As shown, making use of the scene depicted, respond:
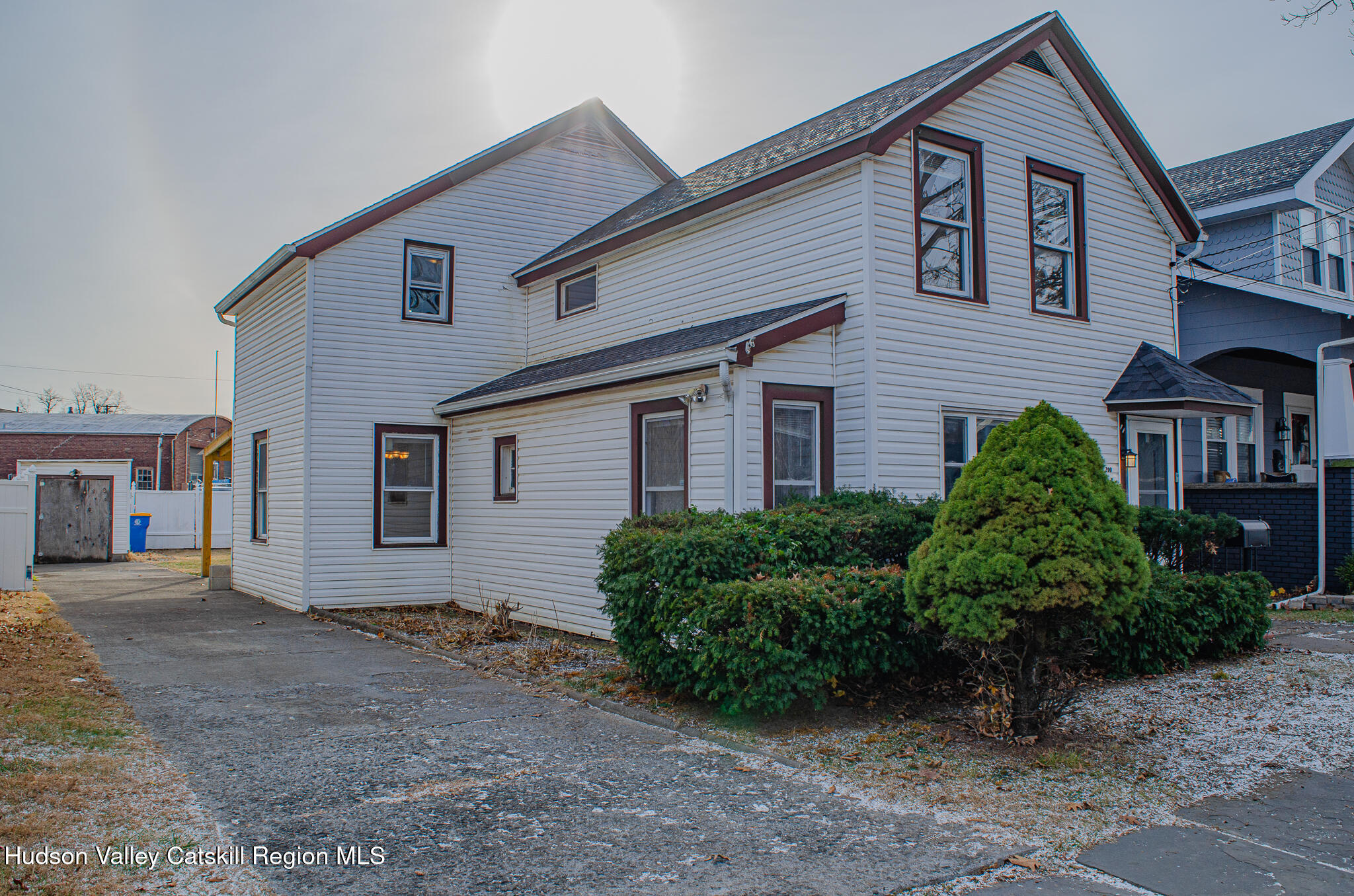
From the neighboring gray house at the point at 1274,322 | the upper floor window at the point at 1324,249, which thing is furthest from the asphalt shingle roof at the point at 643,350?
the upper floor window at the point at 1324,249

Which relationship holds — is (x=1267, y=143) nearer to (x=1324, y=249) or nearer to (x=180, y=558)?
(x=1324, y=249)

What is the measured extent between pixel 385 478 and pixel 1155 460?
36.3 feet

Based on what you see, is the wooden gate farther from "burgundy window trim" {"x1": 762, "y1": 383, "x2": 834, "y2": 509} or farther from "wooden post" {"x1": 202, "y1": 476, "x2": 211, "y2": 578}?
"burgundy window trim" {"x1": 762, "y1": 383, "x2": 834, "y2": 509}

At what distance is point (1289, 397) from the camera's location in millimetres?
18000

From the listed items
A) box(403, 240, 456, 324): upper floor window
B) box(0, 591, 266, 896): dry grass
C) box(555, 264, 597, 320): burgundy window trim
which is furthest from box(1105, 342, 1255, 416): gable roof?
box(0, 591, 266, 896): dry grass

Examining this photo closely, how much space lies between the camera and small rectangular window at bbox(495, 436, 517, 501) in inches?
514

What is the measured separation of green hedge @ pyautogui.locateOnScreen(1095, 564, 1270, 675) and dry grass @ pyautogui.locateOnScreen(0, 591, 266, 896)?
6.55 m

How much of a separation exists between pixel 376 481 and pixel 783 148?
7.69 meters

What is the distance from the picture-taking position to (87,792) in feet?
17.0

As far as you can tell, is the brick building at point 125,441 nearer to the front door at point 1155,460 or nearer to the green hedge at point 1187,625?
the front door at point 1155,460

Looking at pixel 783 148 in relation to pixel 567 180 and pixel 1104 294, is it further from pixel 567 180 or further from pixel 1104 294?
pixel 567 180

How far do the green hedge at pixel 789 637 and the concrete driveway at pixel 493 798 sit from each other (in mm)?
562

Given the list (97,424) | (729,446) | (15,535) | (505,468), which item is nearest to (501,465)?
(505,468)

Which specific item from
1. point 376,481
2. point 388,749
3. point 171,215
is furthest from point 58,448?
point 388,749
